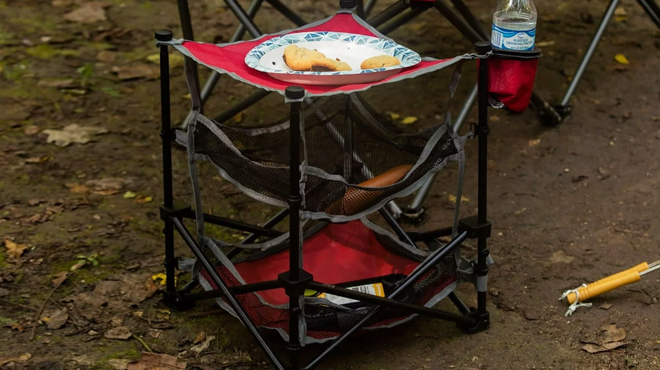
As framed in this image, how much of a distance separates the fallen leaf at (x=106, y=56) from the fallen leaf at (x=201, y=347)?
2.26m

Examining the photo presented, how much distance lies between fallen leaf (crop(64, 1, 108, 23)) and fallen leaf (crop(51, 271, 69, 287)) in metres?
2.44

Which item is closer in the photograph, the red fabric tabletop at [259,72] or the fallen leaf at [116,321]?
the red fabric tabletop at [259,72]

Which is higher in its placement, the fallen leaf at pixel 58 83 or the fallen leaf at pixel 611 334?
the fallen leaf at pixel 611 334

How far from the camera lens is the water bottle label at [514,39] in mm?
2002

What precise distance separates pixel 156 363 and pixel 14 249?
2.51 ft

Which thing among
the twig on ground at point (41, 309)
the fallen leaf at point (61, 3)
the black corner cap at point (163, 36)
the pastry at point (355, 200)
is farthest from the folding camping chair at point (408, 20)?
the fallen leaf at point (61, 3)

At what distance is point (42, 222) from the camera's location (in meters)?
2.75

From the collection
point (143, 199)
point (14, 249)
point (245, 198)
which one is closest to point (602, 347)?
point (245, 198)

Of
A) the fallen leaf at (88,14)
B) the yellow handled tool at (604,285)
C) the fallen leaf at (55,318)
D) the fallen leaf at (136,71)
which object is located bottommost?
the fallen leaf at (136,71)

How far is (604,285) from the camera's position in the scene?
2303 millimetres

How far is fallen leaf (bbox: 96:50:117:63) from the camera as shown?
13.4 ft

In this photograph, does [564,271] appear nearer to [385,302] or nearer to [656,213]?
[656,213]

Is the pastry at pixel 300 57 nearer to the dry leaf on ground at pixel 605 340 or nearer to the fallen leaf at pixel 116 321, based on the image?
the fallen leaf at pixel 116 321

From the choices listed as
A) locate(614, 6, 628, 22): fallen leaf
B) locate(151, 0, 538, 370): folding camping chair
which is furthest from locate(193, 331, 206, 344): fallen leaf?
locate(614, 6, 628, 22): fallen leaf
